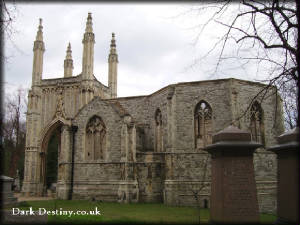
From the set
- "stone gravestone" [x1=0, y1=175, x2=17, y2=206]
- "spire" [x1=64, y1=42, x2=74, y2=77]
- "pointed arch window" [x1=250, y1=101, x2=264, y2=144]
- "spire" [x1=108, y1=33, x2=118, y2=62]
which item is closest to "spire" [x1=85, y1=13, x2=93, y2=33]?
"spire" [x1=108, y1=33, x2=118, y2=62]

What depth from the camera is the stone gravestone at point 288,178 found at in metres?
6.31

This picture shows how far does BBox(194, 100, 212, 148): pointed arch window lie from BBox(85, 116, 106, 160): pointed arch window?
22.4 ft

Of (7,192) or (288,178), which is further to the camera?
(7,192)

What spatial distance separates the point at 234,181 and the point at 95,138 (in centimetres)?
1662

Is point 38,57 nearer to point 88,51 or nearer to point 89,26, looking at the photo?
point 88,51

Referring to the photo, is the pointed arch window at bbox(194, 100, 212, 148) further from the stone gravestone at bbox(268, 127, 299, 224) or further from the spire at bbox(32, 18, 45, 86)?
the spire at bbox(32, 18, 45, 86)

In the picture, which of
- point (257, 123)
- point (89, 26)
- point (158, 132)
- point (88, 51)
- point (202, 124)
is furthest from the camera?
point (89, 26)

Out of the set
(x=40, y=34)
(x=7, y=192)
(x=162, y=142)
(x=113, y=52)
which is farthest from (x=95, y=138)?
(x=40, y=34)

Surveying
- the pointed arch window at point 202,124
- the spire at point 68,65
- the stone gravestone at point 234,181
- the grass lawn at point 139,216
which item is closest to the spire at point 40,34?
the spire at point 68,65

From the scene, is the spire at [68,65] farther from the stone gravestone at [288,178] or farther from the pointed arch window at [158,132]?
the stone gravestone at [288,178]

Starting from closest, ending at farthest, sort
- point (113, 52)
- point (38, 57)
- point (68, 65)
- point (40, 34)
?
point (38, 57) < point (40, 34) < point (113, 52) < point (68, 65)

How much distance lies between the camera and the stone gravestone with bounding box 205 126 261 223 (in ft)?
22.2

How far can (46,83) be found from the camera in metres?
31.8

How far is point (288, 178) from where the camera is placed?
654 centimetres
